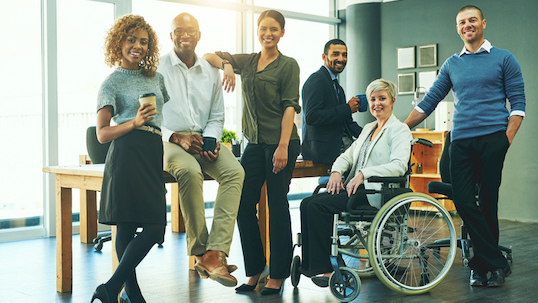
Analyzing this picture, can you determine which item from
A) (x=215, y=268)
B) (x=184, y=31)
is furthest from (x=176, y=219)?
(x=184, y=31)

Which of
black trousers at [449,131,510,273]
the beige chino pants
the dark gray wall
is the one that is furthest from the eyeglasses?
the dark gray wall

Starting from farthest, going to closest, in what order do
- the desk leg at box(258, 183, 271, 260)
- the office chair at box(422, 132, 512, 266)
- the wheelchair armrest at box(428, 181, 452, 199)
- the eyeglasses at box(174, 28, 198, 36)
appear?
the wheelchair armrest at box(428, 181, 452, 199)
the office chair at box(422, 132, 512, 266)
the desk leg at box(258, 183, 271, 260)
the eyeglasses at box(174, 28, 198, 36)

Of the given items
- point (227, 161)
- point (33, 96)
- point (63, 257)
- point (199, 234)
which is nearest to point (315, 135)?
point (227, 161)

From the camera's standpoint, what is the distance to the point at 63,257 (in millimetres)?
3203

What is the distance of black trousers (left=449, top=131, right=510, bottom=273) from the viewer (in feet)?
10.6

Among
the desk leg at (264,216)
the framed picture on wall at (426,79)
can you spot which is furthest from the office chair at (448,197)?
the framed picture on wall at (426,79)

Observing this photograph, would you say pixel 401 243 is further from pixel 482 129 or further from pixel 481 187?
pixel 482 129

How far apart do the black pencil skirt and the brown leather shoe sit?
31cm

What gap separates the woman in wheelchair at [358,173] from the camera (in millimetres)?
3070

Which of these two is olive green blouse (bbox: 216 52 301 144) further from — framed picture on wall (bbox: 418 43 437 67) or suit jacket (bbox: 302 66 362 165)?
framed picture on wall (bbox: 418 43 437 67)

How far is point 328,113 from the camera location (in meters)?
3.44

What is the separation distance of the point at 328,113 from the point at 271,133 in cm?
49

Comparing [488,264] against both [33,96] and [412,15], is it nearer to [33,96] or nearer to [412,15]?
[33,96]

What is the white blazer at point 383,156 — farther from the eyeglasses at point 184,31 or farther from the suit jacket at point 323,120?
the eyeglasses at point 184,31
